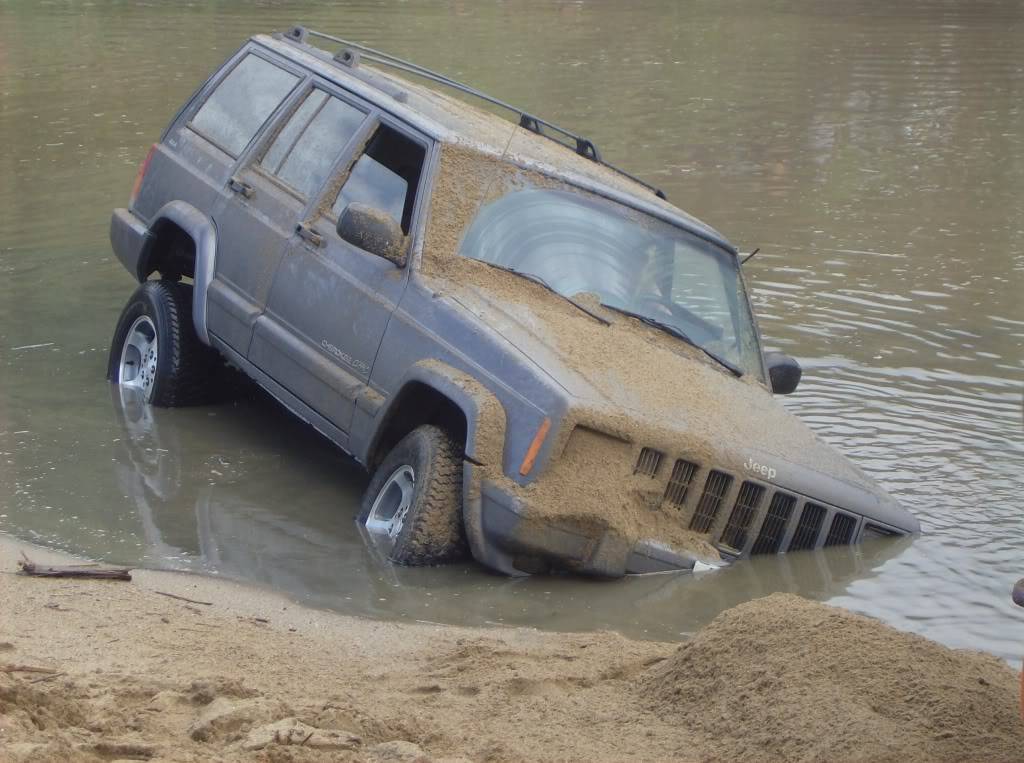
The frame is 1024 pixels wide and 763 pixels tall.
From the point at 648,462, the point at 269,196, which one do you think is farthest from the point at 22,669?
the point at 269,196

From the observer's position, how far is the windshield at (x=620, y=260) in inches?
291

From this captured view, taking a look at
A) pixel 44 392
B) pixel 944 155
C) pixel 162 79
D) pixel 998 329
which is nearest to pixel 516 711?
pixel 44 392

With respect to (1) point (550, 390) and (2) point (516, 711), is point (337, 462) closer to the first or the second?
(1) point (550, 390)

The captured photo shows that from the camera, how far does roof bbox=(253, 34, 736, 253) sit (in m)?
7.64

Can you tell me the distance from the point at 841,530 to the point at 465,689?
262 cm

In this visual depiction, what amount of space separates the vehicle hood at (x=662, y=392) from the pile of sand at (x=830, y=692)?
1163 millimetres

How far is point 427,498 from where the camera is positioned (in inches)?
261

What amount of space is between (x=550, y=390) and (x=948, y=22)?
2363 cm

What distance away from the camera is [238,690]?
15.9ft

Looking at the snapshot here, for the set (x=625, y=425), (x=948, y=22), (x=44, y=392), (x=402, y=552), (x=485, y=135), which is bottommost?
(x=44, y=392)

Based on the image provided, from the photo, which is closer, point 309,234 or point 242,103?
point 309,234

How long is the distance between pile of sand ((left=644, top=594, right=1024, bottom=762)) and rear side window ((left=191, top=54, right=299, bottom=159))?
4257 mm

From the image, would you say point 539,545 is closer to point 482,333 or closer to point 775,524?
point 482,333

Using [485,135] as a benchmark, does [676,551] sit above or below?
below
